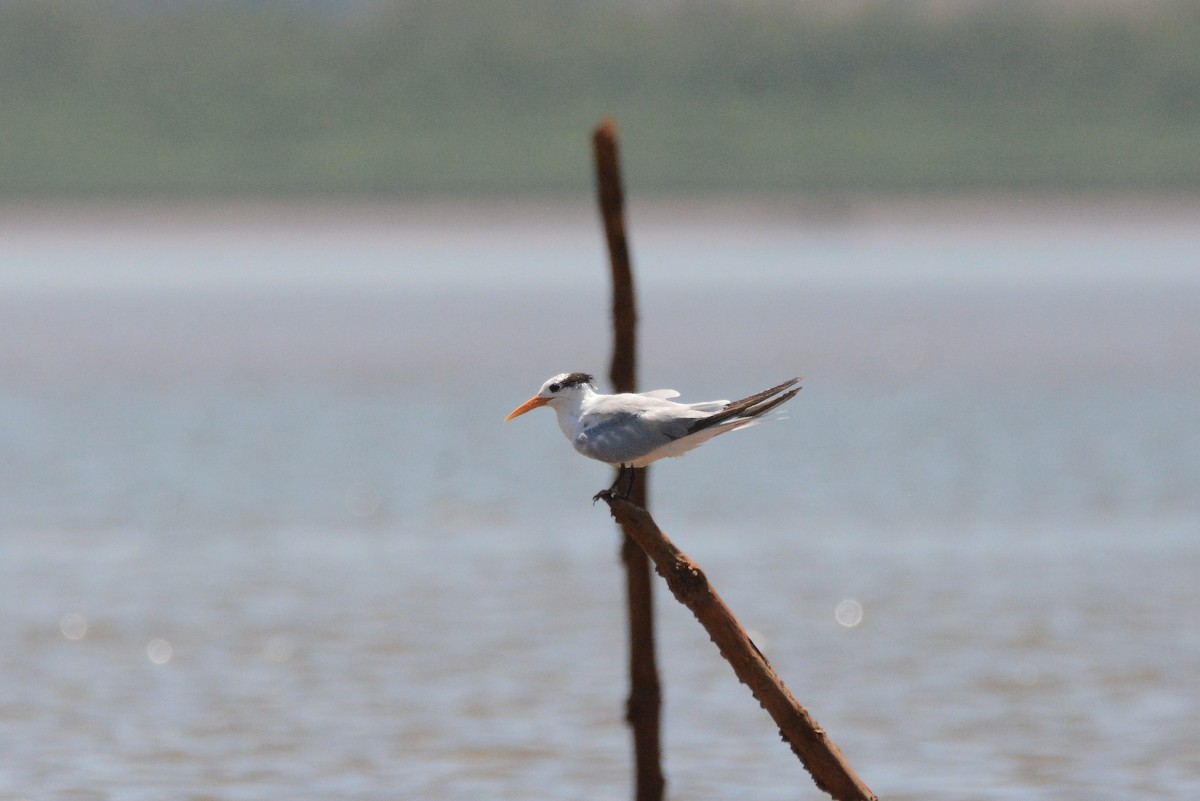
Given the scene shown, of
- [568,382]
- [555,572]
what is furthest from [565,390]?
[555,572]

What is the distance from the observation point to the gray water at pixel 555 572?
12.2m

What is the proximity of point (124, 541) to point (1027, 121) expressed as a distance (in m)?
137

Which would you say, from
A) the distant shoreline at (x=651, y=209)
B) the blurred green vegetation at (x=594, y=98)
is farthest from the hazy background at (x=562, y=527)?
the blurred green vegetation at (x=594, y=98)

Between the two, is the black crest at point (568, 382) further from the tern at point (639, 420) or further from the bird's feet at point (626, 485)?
the bird's feet at point (626, 485)

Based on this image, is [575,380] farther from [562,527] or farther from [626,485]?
[562,527]

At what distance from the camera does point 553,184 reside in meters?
131

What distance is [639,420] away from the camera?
24.7 feet

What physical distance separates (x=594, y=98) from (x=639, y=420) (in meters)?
156

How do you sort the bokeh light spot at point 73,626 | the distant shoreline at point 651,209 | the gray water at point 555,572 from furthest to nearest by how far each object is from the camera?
the distant shoreline at point 651,209, the bokeh light spot at point 73,626, the gray water at point 555,572

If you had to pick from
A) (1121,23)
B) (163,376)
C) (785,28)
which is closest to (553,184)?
(785,28)

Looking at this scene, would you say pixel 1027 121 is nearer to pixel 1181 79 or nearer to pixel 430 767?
pixel 1181 79

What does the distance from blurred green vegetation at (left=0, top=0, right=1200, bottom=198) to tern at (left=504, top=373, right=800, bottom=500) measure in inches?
4857

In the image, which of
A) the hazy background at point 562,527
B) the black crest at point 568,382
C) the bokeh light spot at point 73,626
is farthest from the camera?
the bokeh light spot at point 73,626

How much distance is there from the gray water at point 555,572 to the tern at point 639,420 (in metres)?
4.03
